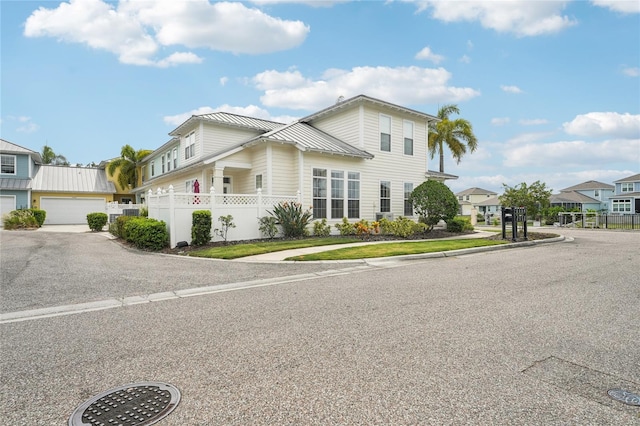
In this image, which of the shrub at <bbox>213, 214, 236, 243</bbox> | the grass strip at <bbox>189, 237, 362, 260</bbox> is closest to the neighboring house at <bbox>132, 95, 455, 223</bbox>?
the shrub at <bbox>213, 214, 236, 243</bbox>

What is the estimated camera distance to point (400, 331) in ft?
14.7

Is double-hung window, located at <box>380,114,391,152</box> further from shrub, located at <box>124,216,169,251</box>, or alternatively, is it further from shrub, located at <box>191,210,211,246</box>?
shrub, located at <box>124,216,169,251</box>

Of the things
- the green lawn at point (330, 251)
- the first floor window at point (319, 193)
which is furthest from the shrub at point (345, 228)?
the green lawn at point (330, 251)

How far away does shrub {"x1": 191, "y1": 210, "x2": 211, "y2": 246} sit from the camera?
13.4 metres

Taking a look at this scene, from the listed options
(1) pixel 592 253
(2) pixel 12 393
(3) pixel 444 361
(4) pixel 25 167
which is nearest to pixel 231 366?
(2) pixel 12 393

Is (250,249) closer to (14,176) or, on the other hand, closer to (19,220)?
(19,220)

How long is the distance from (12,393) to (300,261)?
774 centimetres

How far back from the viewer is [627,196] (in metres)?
49.3

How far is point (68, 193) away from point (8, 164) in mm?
4715

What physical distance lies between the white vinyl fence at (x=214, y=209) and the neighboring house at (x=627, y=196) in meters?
54.0

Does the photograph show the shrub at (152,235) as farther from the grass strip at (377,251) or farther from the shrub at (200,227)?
the grass strip at (377,251)

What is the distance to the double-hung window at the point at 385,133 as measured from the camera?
20.1 metres

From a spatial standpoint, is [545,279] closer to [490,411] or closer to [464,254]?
[464,254]

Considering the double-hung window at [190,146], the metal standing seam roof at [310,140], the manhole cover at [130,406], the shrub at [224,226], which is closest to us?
the manhole cover at [130,406]
